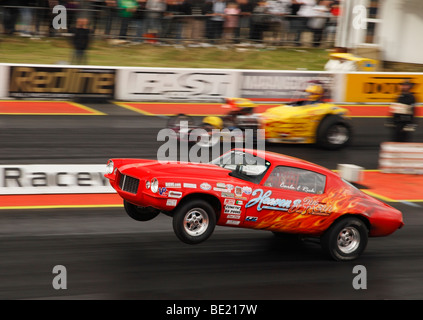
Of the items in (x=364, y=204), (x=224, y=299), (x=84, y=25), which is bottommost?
(x=224, y=299)

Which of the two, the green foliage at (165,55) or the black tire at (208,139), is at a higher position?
the green foliage at (165,55)

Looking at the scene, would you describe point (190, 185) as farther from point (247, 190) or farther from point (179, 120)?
point (179, 120)

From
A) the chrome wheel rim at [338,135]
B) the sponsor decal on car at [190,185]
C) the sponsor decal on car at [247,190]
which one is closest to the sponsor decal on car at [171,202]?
the sponsor decal on car at [190,185]

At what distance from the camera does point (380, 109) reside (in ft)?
71.4

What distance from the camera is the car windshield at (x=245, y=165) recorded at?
863 cm

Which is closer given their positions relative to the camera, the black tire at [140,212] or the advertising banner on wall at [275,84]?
the black tire at [140,212]

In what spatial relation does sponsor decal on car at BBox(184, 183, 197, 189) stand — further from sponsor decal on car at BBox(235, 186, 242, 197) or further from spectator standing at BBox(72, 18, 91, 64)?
spectator standing at BBox(72, 18, 91, 64)

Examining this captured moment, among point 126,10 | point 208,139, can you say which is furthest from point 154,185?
point 126,10

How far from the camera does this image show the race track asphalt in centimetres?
759

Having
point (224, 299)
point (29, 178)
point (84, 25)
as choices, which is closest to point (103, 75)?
point (84, 25)

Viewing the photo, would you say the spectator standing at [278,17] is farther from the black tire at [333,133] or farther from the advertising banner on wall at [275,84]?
the black tire at [333,133]

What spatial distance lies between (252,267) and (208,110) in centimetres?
1163

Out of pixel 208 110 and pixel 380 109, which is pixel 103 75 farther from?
pixel 380 109

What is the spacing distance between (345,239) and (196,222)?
2.31m
